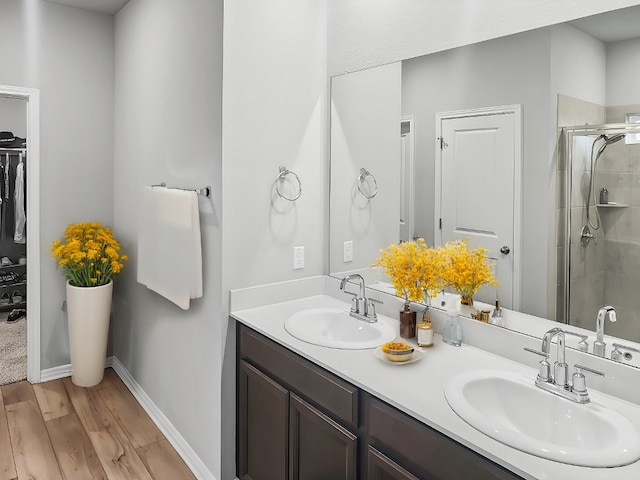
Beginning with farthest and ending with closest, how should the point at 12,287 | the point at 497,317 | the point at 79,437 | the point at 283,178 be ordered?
the point at 12,287 < the point at 79,437 < the point at 283,178 < the point at 497,317

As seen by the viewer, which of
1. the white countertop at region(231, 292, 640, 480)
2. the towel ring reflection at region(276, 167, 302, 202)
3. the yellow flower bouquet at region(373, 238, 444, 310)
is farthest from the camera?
the towel ring reflection at region(276, 167, 302, 202)

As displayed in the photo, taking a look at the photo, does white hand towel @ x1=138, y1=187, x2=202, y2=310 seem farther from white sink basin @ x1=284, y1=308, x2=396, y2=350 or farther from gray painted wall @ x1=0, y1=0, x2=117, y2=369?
gray painted wall @ x1=0, y1=0, x2=117, y2=369

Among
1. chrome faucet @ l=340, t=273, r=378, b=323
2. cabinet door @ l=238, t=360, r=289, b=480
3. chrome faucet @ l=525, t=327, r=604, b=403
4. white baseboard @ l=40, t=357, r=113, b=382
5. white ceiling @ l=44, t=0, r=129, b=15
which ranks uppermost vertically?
white ceiling @ l=44, t=0, r=129, b=15

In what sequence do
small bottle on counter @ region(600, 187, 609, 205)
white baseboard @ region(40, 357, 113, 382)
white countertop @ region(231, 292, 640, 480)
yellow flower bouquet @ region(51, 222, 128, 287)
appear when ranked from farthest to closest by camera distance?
white baseboard @ region(40, 357, 113, 382), yellow flower bouquet @ region(51, 222, 128, 287), small bottle on counter @ region(600, 187, 609, 205), white countertop @ region(231, 292, 640, 480)

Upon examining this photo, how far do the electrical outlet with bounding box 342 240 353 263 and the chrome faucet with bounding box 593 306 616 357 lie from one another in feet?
3.76

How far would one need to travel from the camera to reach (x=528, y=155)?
1.65 metres

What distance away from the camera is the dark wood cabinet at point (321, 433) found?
48.7 inches

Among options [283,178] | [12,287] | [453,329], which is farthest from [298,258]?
[12,287]

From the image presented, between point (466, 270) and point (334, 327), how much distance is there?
655 mm

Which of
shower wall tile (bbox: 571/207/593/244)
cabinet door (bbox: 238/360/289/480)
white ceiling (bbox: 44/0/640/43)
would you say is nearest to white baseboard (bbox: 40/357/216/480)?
cabinet door (bbox: 238/360/289/480)

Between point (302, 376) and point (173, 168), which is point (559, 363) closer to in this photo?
point (302, 376)

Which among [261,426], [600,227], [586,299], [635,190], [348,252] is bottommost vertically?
[261,426]

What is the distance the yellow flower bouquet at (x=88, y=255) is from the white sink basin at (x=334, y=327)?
62.7 inches

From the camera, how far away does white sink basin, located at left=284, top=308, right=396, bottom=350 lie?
1.89 metres
